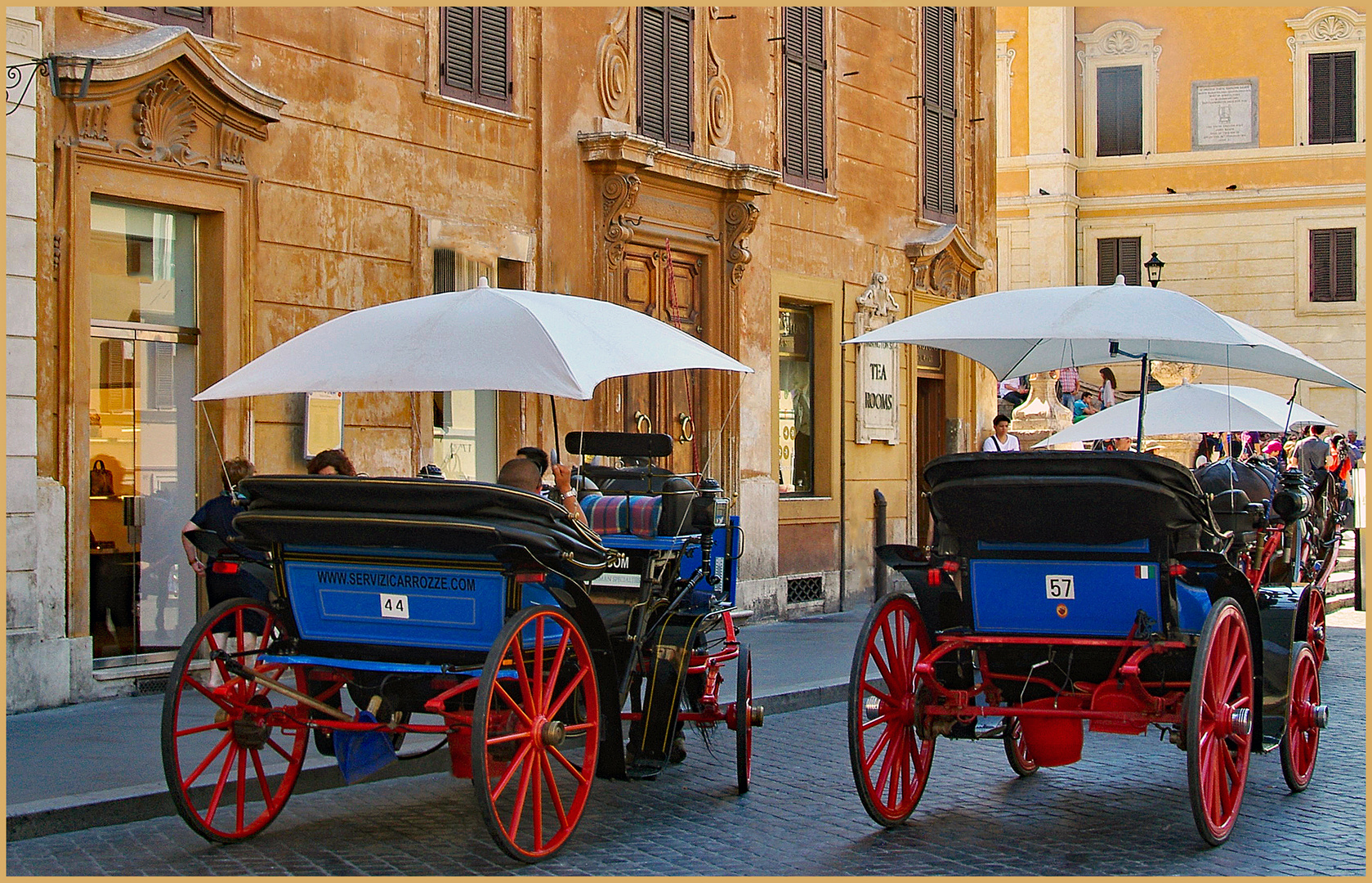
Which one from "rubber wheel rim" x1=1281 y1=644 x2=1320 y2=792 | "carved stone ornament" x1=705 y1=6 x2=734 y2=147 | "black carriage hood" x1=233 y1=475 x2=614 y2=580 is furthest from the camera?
"carved stone ornament" x1=705 y1=6 x2=734 y2=147

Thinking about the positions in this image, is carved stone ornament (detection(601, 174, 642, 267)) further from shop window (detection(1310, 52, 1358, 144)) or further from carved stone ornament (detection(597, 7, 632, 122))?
shop window (detection(1310, 52, 1358, 144))

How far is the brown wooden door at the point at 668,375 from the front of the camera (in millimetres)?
14047

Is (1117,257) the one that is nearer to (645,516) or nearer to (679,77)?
(679,77)

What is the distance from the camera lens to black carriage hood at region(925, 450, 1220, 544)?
20.9ft

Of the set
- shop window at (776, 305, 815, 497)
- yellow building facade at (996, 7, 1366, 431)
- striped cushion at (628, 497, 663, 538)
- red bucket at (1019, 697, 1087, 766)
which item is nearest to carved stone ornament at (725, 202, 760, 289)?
shop window at (776, 305, 815, 497)

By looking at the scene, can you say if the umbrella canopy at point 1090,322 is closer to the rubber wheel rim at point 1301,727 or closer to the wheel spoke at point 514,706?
the rubber wheel rim at point 1301,727

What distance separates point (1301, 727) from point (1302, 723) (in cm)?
3

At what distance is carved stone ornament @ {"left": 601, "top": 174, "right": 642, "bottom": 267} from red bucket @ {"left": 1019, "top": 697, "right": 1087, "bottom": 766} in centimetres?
766

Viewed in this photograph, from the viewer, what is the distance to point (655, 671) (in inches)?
288

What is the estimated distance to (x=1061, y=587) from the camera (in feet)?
21.7

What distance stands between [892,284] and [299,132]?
28.1 feet

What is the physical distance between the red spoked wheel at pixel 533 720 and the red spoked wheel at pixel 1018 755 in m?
2.25

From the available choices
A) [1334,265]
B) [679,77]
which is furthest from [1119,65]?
[679,77]

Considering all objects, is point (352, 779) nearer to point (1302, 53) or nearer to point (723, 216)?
point (723, 216)
